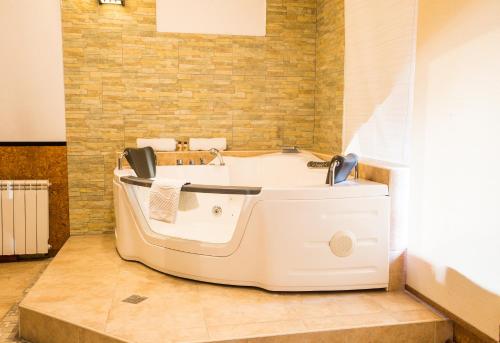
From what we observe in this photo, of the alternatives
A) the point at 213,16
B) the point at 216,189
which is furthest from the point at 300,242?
the point at 213,16

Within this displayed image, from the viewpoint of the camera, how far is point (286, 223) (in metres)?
2.56

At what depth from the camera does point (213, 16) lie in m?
4.29

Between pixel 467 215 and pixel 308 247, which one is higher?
pixel 467 215

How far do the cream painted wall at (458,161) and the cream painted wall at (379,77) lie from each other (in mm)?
143

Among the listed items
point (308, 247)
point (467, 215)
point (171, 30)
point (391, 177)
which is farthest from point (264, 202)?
point (171, 30)

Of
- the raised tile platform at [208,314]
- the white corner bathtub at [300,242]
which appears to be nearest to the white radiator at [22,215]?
the raised tile platform at [208,314]

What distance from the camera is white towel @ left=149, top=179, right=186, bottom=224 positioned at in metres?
2.78

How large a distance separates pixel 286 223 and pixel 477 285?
102 cm

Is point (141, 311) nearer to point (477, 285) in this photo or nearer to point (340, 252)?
point (340, 252)

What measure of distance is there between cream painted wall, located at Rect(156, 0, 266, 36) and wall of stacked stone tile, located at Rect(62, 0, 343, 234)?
0.22 ft

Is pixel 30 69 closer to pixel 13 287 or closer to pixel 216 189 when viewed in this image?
pixel 13 287

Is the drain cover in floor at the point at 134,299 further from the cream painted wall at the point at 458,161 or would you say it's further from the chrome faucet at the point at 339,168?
the cream painted wall at the point at 458,161

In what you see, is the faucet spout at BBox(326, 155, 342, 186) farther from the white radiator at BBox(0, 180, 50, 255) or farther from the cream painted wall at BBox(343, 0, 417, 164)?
the white radiator at BBox(0, 180, 50, 255)

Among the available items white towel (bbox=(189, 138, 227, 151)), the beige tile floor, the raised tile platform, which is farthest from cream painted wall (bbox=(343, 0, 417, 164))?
the beige tile floor
